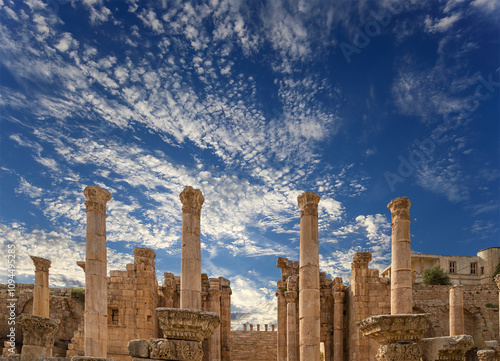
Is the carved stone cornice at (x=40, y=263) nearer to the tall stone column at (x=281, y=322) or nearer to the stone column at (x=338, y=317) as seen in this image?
the tall stone column at (x=281, y=322)

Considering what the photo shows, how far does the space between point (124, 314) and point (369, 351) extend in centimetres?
1160

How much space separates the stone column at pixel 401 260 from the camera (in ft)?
47.1

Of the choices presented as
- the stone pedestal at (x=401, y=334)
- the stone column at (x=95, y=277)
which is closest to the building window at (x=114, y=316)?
the stone column at (x=95, y=277)

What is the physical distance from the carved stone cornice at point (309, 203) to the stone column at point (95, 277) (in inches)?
292

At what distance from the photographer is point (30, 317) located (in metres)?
11.5

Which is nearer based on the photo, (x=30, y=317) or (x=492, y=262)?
(x=30, y=317)

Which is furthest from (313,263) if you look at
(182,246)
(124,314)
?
(124,314)

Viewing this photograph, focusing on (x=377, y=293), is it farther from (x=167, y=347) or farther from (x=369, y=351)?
(x=167, y=347)

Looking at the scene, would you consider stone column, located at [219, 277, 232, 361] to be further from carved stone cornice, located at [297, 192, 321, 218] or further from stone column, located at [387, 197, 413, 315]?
stone column, located at [387, 197, 413, 315]

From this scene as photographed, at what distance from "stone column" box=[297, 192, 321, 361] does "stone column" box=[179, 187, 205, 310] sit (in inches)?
151

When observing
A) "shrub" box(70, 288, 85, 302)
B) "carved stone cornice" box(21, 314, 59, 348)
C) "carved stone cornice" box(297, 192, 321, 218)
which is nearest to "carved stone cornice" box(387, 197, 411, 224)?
"carved stone cornice" box(297, 192, 321, 218)

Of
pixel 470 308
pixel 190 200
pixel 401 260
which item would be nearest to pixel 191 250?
pixel 190 200

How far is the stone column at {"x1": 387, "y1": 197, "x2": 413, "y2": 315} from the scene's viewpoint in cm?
1437

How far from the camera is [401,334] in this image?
7395 mm
